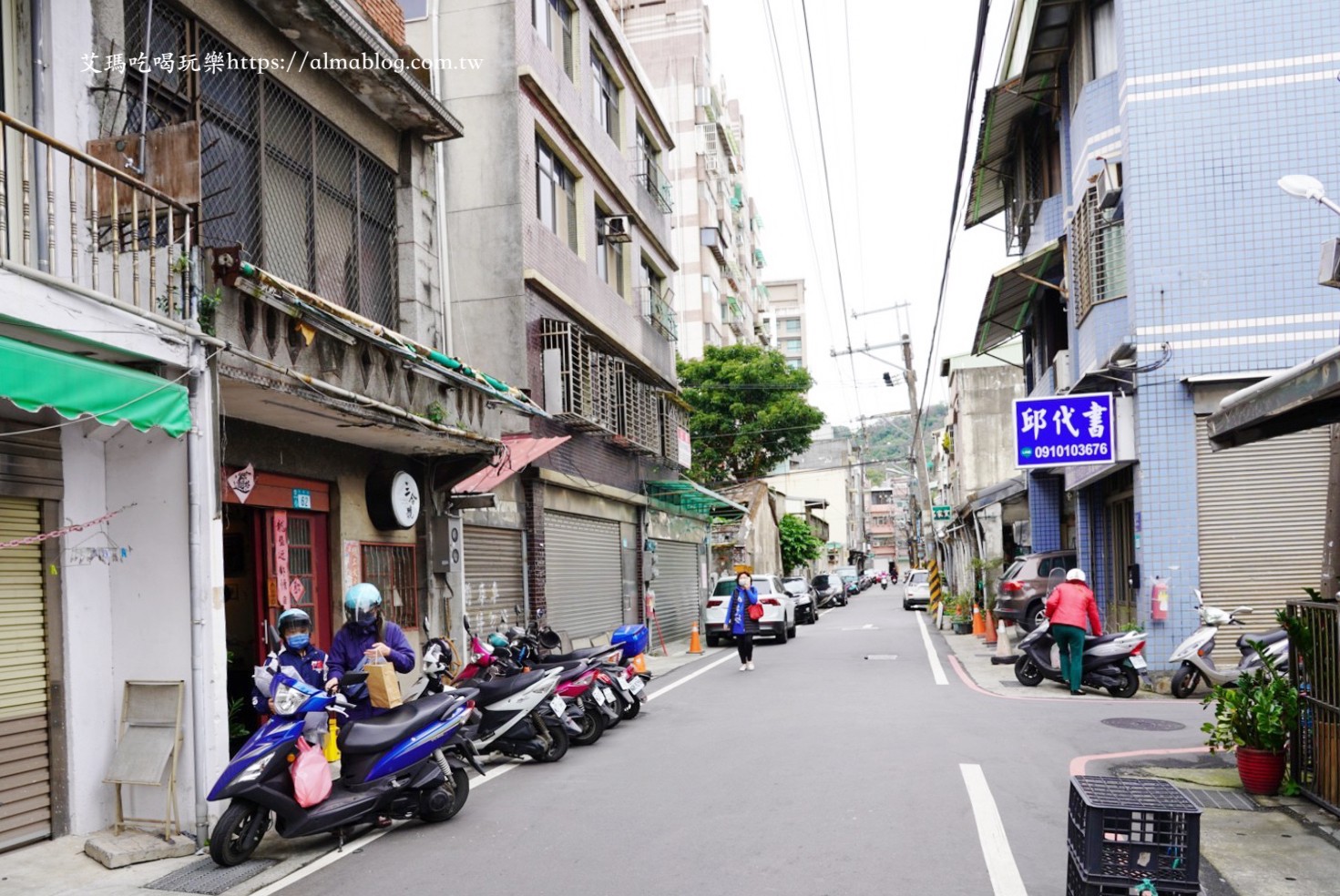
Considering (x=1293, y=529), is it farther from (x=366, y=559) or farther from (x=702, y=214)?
(x=702, y=214)

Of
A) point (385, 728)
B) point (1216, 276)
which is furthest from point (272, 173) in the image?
point (1216, 276)

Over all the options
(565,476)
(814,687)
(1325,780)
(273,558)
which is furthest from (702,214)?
(1325,780)

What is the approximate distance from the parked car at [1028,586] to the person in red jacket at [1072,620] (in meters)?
6.72

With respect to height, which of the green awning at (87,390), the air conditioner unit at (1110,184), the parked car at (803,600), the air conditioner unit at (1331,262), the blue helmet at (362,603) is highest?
the air conditioner unit at (1110,184)

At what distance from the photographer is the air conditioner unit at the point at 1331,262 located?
7102 mm

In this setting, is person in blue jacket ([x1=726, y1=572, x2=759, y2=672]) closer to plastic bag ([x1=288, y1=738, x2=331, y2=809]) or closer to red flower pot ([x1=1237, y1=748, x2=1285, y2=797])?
red flower pot ([x1=1237, y1=748, x2=1285, y2=797])

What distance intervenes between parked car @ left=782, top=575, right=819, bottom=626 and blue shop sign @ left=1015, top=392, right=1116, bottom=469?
19.8 meters

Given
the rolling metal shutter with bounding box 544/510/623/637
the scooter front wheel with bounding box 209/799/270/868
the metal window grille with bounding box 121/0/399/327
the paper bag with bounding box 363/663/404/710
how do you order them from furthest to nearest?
the rolling metal shutter with bounding box 544/510/623/637, the metal window grille with bounding box 121/0/399/327, the paper bag with bounding box 363/663/404/710, the scooter front wheel with bounding box 209/799/270/868

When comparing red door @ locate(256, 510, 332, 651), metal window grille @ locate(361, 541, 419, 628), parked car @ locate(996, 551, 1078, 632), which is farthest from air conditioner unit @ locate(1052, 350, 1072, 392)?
red door @ locate(256, 510, 332, 651)

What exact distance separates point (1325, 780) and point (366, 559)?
959 centimetres

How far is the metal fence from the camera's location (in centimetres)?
734

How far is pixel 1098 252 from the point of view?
54.6 ft

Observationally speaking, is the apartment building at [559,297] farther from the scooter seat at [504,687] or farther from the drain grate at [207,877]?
the drain grate at [207,877]

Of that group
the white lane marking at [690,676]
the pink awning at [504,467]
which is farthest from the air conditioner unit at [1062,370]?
the pink awning at [504,467]
